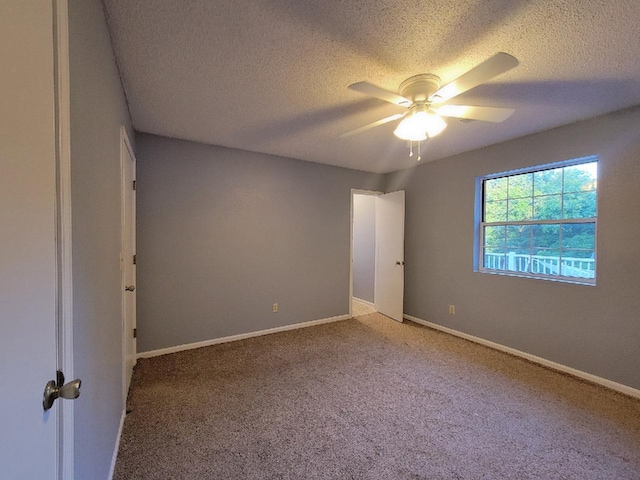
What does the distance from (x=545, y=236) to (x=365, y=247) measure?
2.84 meters

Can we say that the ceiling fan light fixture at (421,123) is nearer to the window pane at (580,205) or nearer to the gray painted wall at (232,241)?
the window pane at (580,205)

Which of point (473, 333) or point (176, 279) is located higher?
point (176, 279)

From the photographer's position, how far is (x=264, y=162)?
11.7 ft

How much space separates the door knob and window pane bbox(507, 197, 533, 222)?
3780 mm

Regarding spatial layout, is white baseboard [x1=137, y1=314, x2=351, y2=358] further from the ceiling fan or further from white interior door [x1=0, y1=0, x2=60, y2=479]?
the ceiling fan

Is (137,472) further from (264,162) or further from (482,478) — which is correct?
(264,162)

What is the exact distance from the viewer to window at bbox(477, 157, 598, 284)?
264 centimetres

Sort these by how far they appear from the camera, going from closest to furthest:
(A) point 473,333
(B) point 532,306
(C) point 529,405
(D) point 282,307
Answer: (C) point 529,405 < (B) point 532,306 < (A) point 473,333 < (D) point 282,307

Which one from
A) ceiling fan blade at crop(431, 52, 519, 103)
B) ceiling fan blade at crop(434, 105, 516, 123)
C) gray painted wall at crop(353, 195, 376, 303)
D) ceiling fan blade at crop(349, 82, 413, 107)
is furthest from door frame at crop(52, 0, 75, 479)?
gray painted wall at crop(353, 195, 376, 303)

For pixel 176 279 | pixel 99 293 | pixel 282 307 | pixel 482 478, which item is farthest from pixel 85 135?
pixel 282 307

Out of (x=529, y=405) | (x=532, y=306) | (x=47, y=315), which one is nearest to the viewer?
(x=47, y=315)

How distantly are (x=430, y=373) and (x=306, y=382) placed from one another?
3.83 ft

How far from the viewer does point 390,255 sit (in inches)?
170

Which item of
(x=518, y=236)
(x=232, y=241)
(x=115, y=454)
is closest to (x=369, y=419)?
(x=115, y=454)
